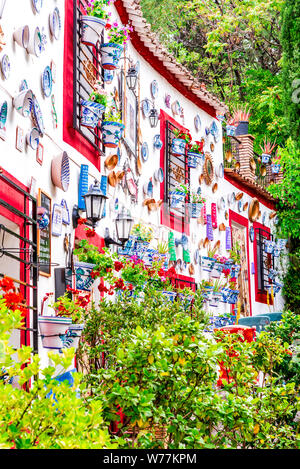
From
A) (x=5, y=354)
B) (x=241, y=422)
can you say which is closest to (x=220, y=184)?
(x=241, y=422)

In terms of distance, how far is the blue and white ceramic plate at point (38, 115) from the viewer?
18.4ft

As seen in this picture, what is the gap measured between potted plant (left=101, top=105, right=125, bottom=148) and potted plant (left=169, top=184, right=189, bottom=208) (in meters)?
3.34

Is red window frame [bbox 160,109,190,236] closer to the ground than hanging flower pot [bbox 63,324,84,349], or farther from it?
farther from it

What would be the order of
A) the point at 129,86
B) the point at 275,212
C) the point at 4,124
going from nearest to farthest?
the point at 4,124
the point at 129,86
the point at 275,212

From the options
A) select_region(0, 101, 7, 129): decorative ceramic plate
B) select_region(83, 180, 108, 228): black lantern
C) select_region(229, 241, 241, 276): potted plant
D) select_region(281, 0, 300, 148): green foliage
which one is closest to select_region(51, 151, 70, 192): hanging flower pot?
select_region(83, 180, 108, 228): black lantern

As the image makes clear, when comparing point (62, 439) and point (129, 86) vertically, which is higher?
point (129, 86)

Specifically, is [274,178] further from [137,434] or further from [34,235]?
[137,434]

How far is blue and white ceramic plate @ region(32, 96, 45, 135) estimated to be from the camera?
220 inches

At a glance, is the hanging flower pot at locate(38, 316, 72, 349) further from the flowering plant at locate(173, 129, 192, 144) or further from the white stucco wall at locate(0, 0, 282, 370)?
the flowering plant at locate(173, 129, 192, 144)

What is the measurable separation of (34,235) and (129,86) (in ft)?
14.8

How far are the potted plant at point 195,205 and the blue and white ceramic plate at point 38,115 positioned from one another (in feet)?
20.5

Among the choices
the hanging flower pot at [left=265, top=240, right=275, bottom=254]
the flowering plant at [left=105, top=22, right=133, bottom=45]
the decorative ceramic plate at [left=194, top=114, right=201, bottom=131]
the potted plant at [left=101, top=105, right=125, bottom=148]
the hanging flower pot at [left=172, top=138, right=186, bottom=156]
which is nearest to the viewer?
the potted plant at [left=101, top=105, right=125, bottom=148]

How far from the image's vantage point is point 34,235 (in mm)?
5555

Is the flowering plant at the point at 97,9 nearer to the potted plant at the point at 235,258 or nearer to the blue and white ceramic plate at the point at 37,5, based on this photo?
the blue and white ceramic plate at the point at 37,5
